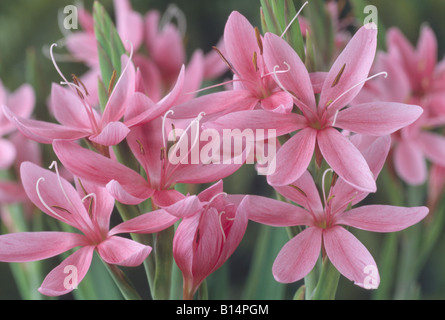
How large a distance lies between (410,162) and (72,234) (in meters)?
0.23

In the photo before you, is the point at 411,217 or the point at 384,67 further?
the point at 384,67

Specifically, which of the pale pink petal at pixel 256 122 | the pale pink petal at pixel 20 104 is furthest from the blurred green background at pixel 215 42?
the pale pink petal at pixel 256 122

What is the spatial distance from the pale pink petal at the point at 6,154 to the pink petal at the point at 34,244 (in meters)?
0.13

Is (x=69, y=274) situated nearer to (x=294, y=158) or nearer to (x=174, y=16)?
(x=294, y=158)

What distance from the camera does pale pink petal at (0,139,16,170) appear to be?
327 mm

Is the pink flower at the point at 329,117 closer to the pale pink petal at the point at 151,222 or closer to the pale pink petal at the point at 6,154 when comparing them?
the pale pink petal at the point at 151,222

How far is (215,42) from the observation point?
365 mm

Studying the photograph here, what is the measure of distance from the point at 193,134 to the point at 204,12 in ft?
0.72

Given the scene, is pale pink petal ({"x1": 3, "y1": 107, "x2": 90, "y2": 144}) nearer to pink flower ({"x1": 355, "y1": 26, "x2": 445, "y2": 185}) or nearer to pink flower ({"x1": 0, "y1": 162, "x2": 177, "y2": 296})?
pink flower ({"x1": 0, "y1": 162, "x2": 177, "y2": 296})

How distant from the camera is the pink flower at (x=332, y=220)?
202 mm

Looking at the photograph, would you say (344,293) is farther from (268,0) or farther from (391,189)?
(268,0)

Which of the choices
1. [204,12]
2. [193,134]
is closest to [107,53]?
[193,134]

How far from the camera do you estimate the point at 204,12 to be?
40 cm

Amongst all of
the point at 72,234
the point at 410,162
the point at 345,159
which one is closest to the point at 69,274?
the point at 72,234
